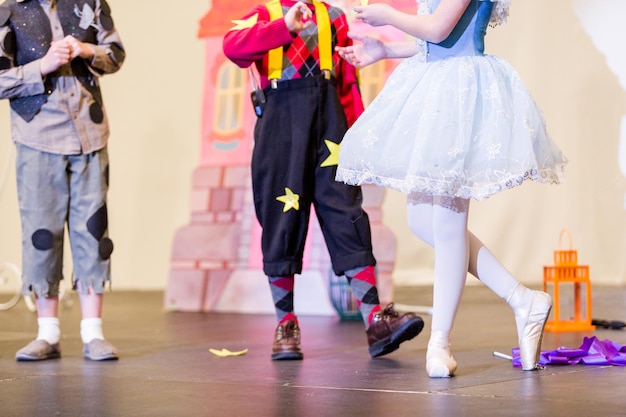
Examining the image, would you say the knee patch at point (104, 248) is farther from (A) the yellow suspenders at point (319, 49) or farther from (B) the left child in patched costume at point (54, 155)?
(A) the yellow suspenders at point (319, 49)

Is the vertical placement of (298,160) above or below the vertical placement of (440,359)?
above

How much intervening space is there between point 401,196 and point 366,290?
2173 millimetres

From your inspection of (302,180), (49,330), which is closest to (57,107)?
(49,330)

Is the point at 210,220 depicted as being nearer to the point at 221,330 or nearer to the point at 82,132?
the point at 221,330

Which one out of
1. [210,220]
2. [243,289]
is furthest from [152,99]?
[243,289]

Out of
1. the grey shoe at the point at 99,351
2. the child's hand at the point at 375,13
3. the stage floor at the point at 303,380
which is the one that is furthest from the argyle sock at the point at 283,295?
the child's hand at the point at 375,13

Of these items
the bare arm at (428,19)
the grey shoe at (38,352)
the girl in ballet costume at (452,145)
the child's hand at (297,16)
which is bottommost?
the grey shoe at (38,352)

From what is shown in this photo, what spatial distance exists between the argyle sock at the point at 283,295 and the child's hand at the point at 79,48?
81 cm

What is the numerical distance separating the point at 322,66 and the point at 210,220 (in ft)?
6.21

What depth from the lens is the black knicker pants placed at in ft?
7.88

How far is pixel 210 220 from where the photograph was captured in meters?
4.23

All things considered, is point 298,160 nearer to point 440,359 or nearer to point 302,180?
point 302,180

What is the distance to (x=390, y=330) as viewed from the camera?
89.3 inches

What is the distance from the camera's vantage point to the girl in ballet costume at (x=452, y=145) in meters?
1.84
